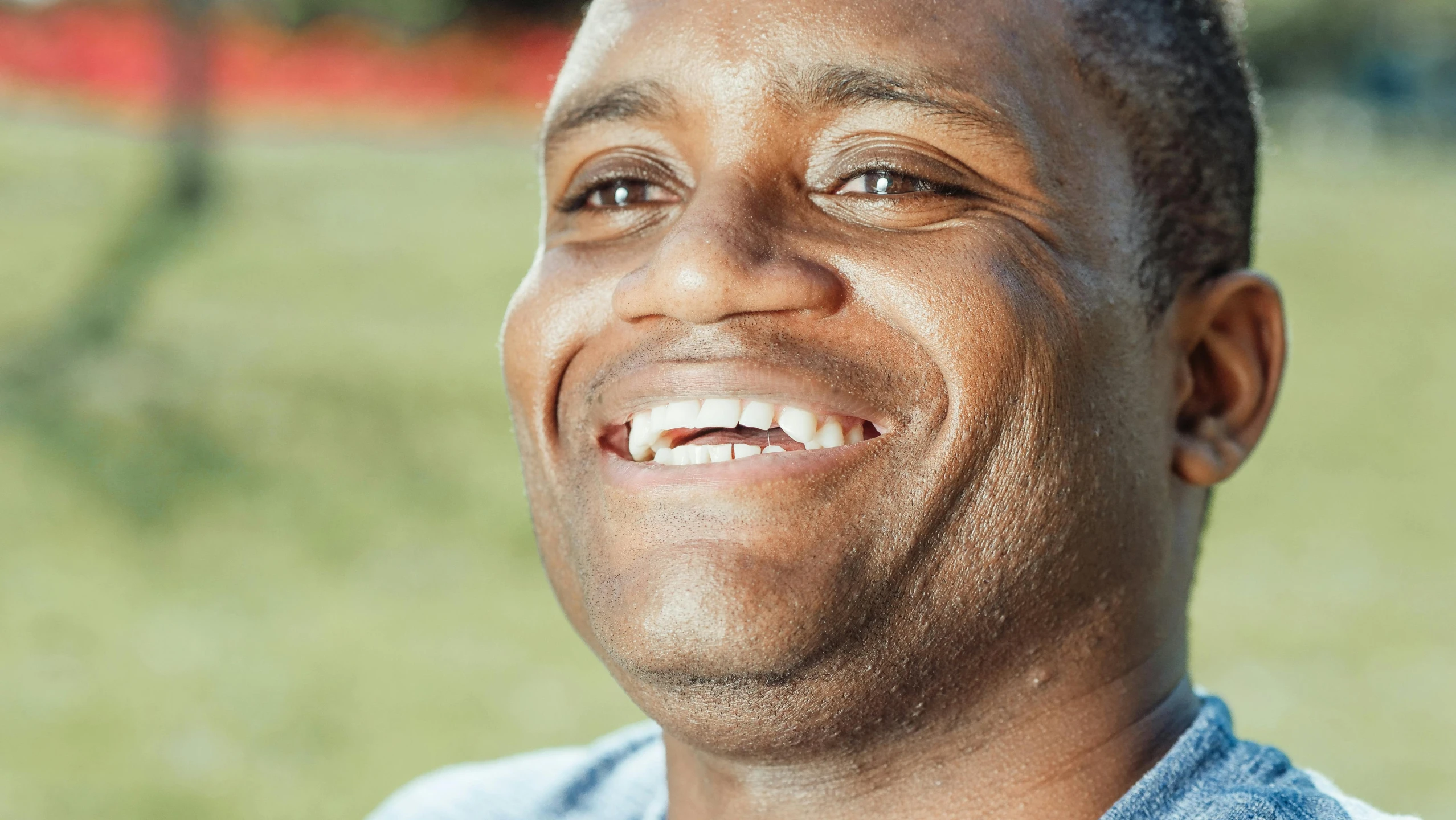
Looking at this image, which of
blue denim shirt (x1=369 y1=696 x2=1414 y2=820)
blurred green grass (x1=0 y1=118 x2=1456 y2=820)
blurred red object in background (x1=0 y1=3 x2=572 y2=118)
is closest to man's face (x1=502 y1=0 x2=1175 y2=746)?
blue denim shirt (x1=369 y1=696 x2=1414 y2=820)

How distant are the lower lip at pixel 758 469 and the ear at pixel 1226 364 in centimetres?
55

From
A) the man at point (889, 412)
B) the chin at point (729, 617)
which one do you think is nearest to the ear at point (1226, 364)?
the man at point (889, 412)

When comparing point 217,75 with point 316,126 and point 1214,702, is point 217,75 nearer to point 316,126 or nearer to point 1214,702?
point 316,126

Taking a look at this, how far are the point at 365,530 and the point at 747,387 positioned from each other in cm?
501

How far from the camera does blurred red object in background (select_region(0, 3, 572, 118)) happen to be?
11.8 metres

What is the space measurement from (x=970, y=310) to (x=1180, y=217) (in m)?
0.52

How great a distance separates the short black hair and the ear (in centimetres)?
5

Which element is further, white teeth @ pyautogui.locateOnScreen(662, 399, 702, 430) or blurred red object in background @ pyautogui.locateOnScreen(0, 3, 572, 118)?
blurred red object in background @ pyautogui.locateOnScreen(0, 3, 572, 118)

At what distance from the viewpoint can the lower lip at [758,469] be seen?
1.73 m

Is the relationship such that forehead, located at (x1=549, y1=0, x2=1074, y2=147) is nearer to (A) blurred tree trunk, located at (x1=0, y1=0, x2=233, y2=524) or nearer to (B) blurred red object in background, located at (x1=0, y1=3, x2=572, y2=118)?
(A) blurred tree trunk, located at (x1=0, y1=0, x2=233, y2=524)

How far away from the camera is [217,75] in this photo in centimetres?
1175

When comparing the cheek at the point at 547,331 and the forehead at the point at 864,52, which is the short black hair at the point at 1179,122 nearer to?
the forehead at the point at 864,52

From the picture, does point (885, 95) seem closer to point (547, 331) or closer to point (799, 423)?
point (799, 423)

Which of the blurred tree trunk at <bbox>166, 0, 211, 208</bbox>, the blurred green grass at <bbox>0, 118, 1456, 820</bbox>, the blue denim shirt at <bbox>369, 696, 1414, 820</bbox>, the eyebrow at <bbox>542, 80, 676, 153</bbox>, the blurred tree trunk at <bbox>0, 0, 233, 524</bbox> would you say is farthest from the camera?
the blurred tree trunk at <bbox>166, 0, 211, 208</bbox>
